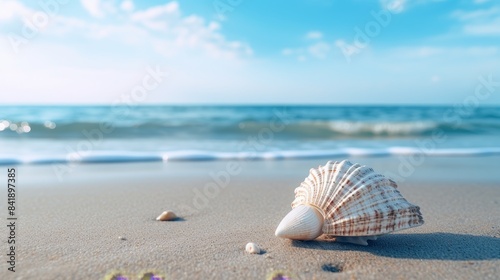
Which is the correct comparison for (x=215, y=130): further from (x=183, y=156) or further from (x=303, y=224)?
(x=303, y=224)

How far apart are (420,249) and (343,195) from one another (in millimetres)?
563

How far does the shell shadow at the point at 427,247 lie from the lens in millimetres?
2180

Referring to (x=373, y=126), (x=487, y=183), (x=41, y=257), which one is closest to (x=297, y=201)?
A: (x=41, y=257)

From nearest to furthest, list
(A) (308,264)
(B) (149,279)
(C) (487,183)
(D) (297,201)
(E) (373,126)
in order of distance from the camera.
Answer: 1. (B) (149,279)
2. (A) (308,264)
3. (D) (297,201)
4. (C) (487,183)
5. (E) (373,126)

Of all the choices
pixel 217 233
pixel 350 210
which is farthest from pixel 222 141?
pixel 350 210

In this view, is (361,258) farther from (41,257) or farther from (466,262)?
(41,257)

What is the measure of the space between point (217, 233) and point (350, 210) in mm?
962

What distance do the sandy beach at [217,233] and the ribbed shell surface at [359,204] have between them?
0.15m

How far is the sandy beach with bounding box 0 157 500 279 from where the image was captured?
78.6 inches

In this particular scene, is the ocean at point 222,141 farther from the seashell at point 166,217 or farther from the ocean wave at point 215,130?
Answer: the seashell at point 166,217

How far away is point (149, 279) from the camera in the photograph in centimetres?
189

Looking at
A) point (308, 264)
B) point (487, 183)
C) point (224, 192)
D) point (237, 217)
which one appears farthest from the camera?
point (487, 183)

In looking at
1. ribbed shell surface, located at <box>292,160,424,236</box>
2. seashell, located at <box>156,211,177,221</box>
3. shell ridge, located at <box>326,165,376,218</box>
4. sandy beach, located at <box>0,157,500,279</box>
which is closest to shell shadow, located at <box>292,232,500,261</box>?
sandy beach, located at <box>0,157,500,279</box>

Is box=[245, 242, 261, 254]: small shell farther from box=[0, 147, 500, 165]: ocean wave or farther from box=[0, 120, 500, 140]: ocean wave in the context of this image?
box=[0, 120, 500, 140]: ocean wave
